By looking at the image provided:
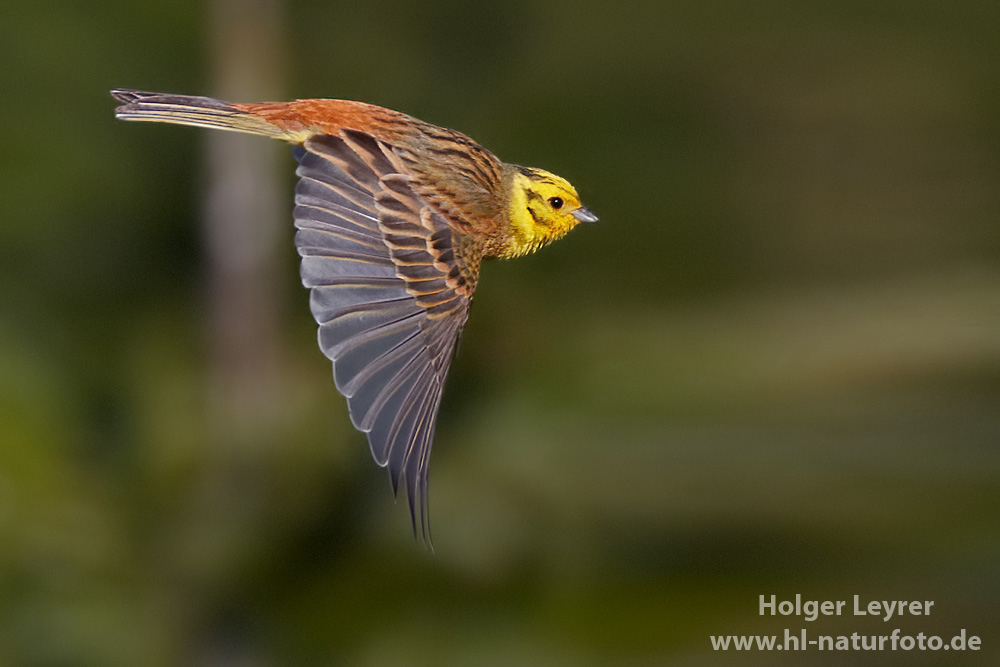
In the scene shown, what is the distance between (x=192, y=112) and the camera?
2857mm

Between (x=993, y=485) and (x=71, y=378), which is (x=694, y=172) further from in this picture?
(x=71, y=378)

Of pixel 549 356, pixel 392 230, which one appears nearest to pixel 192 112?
pixel 392 230

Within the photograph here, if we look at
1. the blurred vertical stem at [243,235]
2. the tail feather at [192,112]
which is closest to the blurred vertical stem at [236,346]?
the blurred vertical stem at [243,235]

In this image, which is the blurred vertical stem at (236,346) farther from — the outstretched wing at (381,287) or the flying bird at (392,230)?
the outstretched wing at (381,287)

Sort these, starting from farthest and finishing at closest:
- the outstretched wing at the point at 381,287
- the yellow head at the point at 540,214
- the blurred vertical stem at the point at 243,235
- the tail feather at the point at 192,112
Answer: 1. the blurred vertical stem at the point at 243,235
2. the yellow head at the point at 540,214
3. the tail feather at the point at 192,112
4. the outstretched wing at the point at 381,287

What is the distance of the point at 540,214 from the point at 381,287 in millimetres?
477

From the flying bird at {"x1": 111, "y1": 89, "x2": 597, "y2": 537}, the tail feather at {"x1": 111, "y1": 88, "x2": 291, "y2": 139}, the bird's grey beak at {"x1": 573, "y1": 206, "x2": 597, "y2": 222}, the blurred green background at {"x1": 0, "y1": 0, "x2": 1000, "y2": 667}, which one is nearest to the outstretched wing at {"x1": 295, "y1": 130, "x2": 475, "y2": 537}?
the flying bird at {"x1": 111, "y1": 89, "x2": 597, "y2": 537}

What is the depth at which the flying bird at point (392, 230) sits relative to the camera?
2.65m

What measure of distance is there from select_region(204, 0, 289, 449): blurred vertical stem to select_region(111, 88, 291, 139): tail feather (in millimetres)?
4217

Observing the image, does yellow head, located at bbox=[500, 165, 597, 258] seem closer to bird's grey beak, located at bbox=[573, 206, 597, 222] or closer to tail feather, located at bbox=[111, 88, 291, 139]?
bird's grey beak, located at bbox=[573, 206, 597, 222]

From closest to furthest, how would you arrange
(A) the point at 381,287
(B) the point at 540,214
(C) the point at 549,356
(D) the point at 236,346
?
(A) the point at 381,287, (B) the point at 540,214, (D) the point at 236,346, (C) the point at 549,356

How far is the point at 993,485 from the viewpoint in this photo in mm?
12453

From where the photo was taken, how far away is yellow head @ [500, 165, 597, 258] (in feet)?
10.0

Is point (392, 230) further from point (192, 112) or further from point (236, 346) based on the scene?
point (236, 346)
